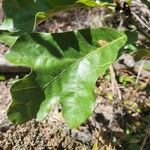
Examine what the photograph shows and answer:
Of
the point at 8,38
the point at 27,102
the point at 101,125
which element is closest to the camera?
the point at 27,102

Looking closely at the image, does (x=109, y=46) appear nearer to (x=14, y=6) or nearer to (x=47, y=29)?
(x=14, y=6)

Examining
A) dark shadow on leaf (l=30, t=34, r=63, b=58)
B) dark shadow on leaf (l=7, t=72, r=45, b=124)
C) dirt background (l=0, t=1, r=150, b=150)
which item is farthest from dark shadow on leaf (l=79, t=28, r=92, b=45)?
Answer: dirt background (l=0, t=1, r=150, b=150)

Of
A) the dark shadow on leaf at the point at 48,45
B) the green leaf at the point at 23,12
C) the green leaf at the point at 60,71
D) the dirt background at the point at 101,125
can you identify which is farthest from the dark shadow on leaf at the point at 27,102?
the dirt background at the point at 101,125

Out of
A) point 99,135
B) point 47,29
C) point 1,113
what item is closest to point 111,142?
point 99,135

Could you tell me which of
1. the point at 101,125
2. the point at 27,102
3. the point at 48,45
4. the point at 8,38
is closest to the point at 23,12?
the point at 8,38

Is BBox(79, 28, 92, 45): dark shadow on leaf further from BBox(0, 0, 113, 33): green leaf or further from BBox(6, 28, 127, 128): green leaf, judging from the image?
BBox(0, 0, 113, 33): green leaf

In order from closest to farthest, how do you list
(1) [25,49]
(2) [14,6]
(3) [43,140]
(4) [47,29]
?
(1) [25,49] → (2) [14,6] → (3) [43,140] → (4) [47,29]

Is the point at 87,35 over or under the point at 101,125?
over

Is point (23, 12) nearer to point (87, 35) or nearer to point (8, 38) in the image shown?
point (8, 38)
